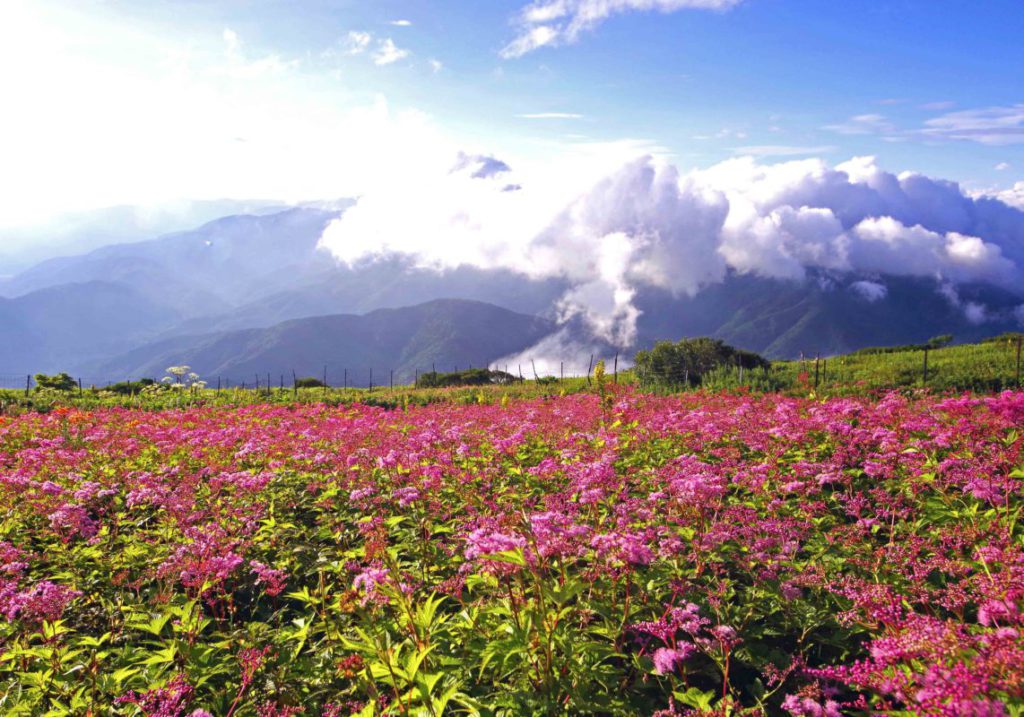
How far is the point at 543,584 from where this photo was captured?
4055mm

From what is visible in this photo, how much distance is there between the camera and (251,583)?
6.61 m

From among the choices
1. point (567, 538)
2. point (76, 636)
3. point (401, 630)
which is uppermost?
point (567, 538)

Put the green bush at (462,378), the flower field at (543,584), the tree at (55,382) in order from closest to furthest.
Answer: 1. the flower field at (543,584)
2. the tree at (55,382)
3. the green bush at (462,378)

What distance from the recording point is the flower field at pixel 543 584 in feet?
12.6

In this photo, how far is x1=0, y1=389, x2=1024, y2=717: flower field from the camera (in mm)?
3850

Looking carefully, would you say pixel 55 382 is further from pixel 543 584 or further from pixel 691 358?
pixel 691 358

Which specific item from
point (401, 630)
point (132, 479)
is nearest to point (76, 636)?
point (401, 630)

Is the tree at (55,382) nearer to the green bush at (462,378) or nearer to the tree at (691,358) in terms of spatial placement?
the green bush at (462,378)

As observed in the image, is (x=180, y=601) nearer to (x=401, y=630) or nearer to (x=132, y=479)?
(x=401, y=630)

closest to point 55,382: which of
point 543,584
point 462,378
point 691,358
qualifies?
point 462,378

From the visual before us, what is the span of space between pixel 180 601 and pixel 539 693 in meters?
4.32

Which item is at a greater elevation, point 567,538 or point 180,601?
point 567,538

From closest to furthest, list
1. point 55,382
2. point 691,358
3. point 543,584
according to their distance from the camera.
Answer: point 543,584 → point 55,382 → point 691,358

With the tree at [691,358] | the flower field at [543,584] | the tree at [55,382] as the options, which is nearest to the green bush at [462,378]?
the tree at [691,358]
